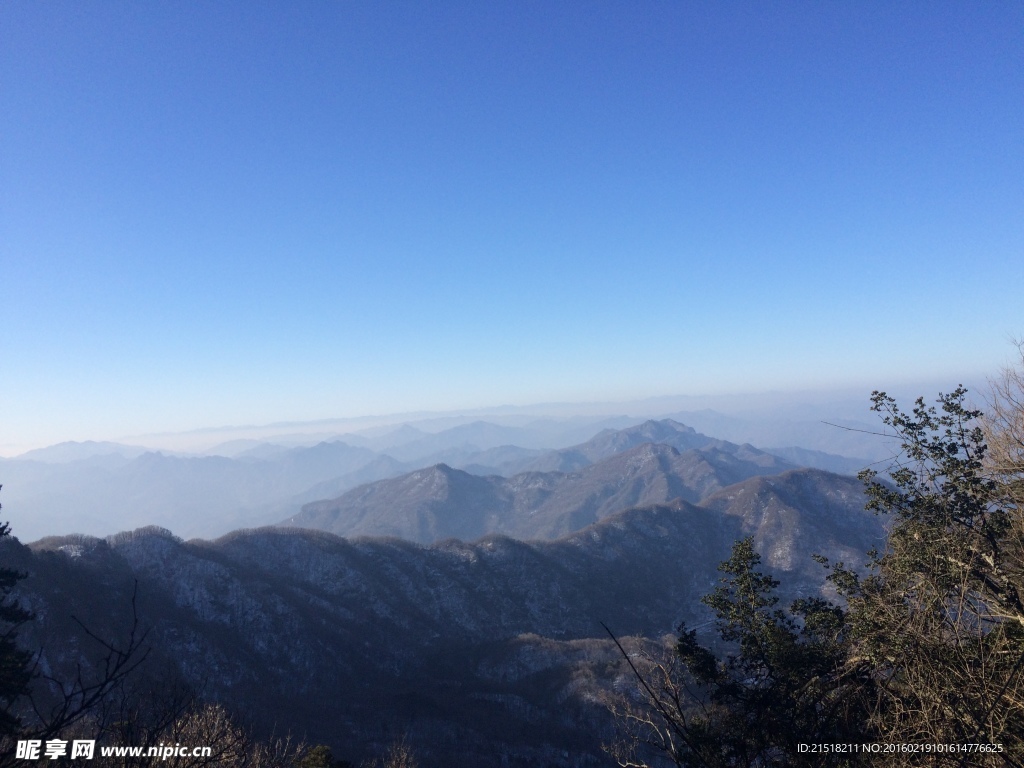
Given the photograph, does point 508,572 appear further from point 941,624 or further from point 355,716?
point 941,624

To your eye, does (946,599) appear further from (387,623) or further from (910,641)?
(387,623)

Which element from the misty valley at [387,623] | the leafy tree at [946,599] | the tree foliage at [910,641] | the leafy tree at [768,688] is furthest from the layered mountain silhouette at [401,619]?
the leafy tree at [946,599]

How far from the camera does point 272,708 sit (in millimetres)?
72125

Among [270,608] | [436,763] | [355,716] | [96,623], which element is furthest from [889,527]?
[270,608]

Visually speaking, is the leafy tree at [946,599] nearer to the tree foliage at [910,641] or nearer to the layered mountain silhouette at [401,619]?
the tree foliage at [910,641]

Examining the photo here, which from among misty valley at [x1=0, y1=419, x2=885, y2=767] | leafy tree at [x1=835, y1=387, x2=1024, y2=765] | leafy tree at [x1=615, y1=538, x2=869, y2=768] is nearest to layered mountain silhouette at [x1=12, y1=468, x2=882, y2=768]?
misty valley at [x1=0, y1=419, x2=885, y2=767]

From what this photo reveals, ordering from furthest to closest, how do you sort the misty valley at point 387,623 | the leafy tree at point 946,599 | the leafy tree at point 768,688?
the misty valley at point 387,623
the leafy tree at point 768,688
the leafy tree at point 946,599

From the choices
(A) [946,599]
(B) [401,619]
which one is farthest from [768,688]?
(B) [401,619]

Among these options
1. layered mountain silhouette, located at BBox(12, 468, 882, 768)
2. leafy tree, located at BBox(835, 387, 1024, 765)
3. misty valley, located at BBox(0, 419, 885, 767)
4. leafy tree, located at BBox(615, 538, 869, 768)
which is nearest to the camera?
leafy tree, located at BBox(835, 387, 1024, 765)

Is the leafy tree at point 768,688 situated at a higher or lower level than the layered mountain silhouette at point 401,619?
higher

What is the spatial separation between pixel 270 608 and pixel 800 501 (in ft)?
603

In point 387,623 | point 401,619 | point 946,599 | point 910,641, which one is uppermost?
point 910,641

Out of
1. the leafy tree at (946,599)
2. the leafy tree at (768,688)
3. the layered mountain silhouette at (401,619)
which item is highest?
the leafy tree at (946,599)

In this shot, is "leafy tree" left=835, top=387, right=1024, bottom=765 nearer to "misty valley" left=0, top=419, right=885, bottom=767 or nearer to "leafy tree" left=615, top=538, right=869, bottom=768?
"leafy tree" left=615, top=538, right=869, bottom=768
